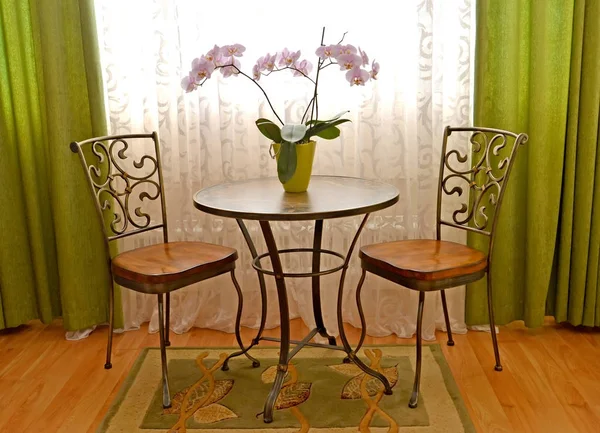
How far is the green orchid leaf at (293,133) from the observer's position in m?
2.35

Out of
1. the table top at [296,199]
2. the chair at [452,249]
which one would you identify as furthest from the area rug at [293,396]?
the table top at [296,199]

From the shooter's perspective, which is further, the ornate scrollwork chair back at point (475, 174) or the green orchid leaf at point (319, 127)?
the ornate scrollwork chair back at point (475, 174)

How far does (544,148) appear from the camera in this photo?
115 inches

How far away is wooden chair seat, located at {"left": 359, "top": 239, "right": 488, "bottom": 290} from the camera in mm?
2438

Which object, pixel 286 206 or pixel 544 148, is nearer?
pixel 286 206

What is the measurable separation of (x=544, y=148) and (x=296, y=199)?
3.84 ft

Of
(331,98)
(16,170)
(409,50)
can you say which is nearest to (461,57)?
(409,50)

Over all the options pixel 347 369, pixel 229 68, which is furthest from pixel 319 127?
pixel 347 369

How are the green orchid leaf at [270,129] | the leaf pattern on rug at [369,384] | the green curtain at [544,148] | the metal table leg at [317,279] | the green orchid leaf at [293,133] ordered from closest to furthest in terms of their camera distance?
the green orchid leaf at [293,133] → the green orchid leaf at [270,129] → the leaf pattern on rug at [369,384] → the metal table leg at [317,279] → the green curtain at [544,148]

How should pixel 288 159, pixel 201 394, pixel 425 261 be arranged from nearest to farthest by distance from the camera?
pixel 288 159 → pixel 425 261 → pixel 201 394

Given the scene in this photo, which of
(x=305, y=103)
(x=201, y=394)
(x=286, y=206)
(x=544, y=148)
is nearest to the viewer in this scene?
(x=286, y=206)

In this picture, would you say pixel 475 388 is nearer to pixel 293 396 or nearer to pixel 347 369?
pixel 347 369

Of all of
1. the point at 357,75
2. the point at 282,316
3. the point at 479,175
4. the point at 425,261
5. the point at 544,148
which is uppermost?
the point at 357,75

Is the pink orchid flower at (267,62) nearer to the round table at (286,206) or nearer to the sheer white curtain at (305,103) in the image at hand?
the round table at (286,206)
